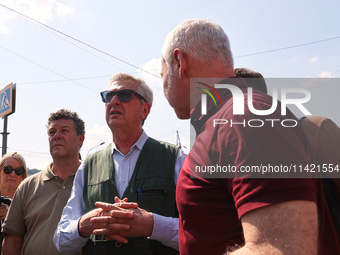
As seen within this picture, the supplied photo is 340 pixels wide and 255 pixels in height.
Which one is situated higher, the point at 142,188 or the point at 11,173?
the point at 11,173

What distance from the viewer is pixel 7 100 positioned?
58.0ft

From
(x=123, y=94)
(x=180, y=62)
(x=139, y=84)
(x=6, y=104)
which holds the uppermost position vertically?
(x=6, y=104)

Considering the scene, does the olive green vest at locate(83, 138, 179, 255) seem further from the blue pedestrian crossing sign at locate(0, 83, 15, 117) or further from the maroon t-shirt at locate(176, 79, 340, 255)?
the blue pedestrian crossing sign at locate(0, 83, 15, 117)

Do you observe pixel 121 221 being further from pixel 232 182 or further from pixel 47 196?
pixel 47 196

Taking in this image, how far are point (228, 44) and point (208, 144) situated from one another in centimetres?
65

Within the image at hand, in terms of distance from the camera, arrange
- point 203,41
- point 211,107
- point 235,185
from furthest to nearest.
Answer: point 203,41, point 211,107, point 235,185

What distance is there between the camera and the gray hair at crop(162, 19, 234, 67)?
1.66 m

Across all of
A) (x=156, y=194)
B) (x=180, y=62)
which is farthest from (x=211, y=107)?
(x=156, y=194)

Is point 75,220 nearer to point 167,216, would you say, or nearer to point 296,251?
point 167,216

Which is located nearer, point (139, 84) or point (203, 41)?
point (203, 41)

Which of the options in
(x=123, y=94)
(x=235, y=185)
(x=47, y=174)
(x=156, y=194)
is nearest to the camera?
(x=235, y=185)

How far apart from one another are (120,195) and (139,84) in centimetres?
109

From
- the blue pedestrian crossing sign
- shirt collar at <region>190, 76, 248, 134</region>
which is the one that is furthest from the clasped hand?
the blue pedestrian crossing sign

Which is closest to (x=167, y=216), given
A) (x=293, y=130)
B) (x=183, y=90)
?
(x=183, y=90)
